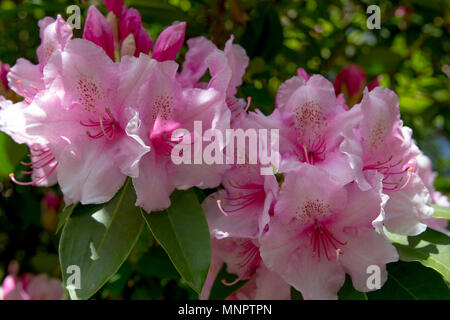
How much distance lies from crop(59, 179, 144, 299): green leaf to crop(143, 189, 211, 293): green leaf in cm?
5

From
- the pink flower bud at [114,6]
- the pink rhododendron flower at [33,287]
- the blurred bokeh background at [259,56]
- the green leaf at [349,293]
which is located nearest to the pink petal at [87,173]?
the pink flower bud at [114,6]

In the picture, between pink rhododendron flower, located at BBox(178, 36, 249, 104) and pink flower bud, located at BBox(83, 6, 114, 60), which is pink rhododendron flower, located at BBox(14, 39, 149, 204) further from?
pink rhododendron flower, located at BBox(178, 36, 249, 104)

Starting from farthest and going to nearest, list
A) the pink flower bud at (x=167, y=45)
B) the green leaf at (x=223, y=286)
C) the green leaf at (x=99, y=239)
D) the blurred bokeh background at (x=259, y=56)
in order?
the blurred bokeh background at (x=259, y=56) < the green leaf at (x=223, y=286) < the pink flower bud at (x=167, y=45) < the green leaf at (x=99, y=239)

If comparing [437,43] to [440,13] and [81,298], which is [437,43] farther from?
[81,298]

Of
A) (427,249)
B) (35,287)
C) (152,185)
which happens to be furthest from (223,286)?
(35,287)

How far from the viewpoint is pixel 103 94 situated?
96 cm

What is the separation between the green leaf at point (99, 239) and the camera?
89 centimetres

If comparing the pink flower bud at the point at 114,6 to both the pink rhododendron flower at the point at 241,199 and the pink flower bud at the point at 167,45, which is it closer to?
the pink flower bud at the point at 167,45

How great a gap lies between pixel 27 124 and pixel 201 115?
0.35m

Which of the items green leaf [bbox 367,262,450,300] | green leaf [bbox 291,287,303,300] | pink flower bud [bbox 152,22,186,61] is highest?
pink flower bud [bbox 152,22,186,61]

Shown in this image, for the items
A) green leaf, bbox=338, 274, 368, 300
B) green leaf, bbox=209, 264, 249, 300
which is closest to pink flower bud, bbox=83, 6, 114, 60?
green leaf, bbox=209, 264, 249, 300

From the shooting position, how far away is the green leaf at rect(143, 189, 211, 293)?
0.90 meters

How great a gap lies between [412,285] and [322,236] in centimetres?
22

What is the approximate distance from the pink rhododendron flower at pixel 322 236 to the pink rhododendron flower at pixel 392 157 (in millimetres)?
56
